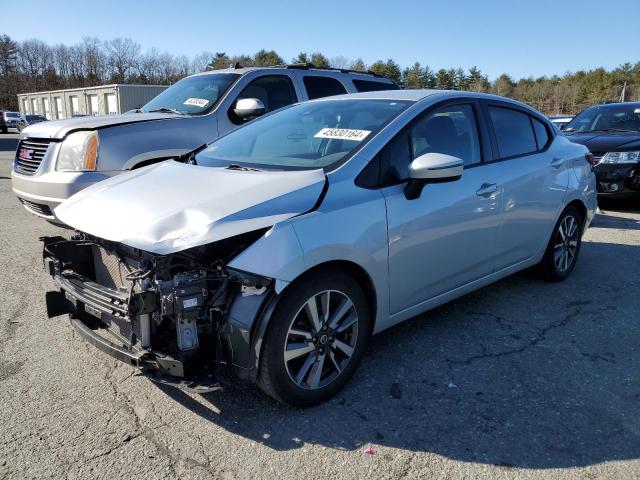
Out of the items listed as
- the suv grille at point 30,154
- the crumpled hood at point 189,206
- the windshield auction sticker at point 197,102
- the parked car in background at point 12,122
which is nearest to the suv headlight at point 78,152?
the suv grille at point 30,154

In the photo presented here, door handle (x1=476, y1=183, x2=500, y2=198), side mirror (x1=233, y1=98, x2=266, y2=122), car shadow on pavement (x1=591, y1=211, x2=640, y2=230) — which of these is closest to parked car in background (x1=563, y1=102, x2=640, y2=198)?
car shadow on pavement (x1=591, y1=211, x2=640, y2=230)

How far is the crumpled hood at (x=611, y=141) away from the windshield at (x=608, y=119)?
18.2 inches

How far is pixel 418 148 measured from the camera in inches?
133

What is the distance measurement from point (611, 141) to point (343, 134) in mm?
7034

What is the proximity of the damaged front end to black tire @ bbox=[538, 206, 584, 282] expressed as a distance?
10.7 feet

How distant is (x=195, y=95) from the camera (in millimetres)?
6402

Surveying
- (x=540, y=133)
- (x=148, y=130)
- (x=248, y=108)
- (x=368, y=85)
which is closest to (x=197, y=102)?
(x=248, y=108)

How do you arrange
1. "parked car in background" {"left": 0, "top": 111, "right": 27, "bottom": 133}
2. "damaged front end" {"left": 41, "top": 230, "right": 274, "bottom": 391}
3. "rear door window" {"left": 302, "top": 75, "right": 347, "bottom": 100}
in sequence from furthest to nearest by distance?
1. "parked car in background" {"left": 0, "top": 111, "right": 27, "bottom": 133}
2. "rear door window" {"left": 302, "top": 75, "right": 347, "bottom": 100}
3. "damaged front end" {"left": 41, "top": 230, "right": 274, "bottom": 391}

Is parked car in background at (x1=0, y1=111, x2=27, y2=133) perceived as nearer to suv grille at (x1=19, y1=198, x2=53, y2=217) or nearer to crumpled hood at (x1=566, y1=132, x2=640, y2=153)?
suv grille at (x1=19, y1=198, x2=53, y2=217)

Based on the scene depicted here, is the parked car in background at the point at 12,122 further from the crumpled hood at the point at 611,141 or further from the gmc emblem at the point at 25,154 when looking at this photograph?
the crumpled hood at the point at 611,141

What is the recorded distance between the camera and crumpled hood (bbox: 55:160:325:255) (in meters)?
2.51

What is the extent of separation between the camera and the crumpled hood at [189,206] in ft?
8.24

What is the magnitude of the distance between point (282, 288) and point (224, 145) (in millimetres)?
1820

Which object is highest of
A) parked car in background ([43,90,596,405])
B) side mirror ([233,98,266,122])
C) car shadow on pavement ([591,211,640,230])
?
side mirror ([233,98,266,122])
